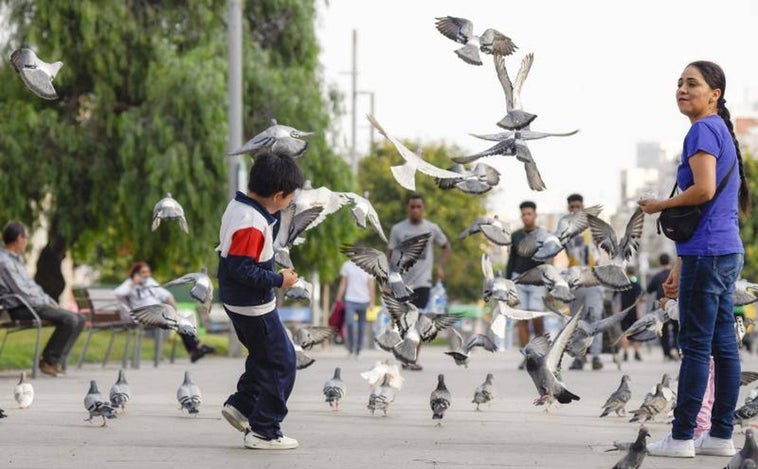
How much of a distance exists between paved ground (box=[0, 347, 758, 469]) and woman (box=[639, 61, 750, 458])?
0.34m

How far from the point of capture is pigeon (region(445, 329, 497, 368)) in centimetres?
1096

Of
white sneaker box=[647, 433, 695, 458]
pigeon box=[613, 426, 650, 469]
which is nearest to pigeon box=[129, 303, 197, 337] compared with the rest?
white sneaker box=[647, 433, 695, 458]

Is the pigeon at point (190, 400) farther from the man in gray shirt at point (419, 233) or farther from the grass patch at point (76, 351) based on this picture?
the grass patch at point (76, 351)

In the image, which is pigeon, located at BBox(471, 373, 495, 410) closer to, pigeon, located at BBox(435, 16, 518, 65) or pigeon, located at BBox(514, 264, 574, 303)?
pigeon, located at BBox(514, 264, 574, 303)

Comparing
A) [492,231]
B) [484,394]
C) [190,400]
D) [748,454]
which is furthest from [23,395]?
[748,454]

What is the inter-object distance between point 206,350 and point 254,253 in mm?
12430

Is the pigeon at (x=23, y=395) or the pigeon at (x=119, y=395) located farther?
the pigeon at (x=23, y=395)

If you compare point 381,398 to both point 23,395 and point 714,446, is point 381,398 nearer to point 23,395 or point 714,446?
point 23,395

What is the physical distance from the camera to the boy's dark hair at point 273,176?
27.0 feet

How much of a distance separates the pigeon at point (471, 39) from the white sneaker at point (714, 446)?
3025 millimetres

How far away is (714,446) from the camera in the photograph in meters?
8.20

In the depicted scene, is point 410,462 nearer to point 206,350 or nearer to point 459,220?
point 206,350

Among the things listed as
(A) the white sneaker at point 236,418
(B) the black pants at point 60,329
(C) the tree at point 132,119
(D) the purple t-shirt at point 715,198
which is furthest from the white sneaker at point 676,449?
(C) the tree at point 132,119

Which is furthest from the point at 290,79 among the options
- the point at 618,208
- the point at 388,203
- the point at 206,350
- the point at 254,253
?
the point at 618,208
